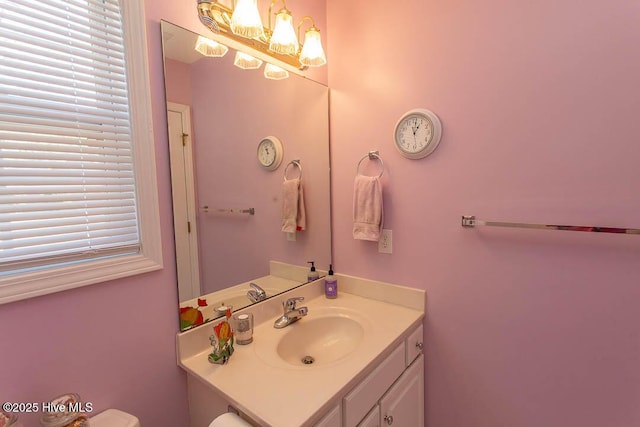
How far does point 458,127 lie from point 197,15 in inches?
44.1

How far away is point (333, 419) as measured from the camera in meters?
0.86

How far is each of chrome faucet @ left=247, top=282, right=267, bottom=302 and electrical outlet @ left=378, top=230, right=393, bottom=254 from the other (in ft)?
2.06

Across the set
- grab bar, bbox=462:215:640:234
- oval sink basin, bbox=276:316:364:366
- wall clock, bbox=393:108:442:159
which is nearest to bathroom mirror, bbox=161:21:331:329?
oval sink basin, bbox=276:316:364:366

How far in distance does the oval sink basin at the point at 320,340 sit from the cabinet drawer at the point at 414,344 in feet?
0.71

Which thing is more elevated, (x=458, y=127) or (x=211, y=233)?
(x=458, y=127)

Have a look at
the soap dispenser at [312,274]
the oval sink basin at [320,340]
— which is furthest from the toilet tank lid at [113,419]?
the soap dispenser at [312,274]

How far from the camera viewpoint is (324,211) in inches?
65.4

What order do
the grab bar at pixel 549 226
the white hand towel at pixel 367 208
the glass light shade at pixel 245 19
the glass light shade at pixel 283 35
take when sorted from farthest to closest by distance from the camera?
the white hand towel at pixel 367 208 < the glass light shade at pixel 283 35 < the glass light shade at pixel 245 19 < the grab bar at pixel 549 226

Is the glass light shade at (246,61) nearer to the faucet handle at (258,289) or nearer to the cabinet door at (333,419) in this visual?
the faucet handle at (258,289)

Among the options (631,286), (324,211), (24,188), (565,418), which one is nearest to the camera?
(24,188)

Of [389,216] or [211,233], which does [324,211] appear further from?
[211,233]

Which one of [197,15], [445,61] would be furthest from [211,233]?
[445,61]

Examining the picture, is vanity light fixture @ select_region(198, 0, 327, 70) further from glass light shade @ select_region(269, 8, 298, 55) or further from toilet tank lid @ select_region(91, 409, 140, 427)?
toilet tank lid @ select_region(91, 409, 140, 427)

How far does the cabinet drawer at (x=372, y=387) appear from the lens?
3.04ft
